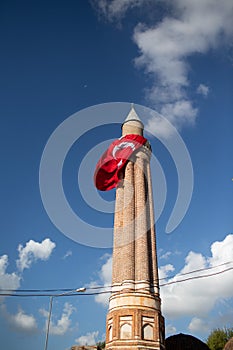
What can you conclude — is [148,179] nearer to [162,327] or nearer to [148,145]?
[148,145]

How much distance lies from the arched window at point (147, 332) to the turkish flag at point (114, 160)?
30.6 feet

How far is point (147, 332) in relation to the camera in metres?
17.7

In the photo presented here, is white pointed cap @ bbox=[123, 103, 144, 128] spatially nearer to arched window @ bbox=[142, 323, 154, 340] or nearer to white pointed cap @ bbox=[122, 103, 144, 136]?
white pointed cap @ bbox=[122, 103, 144, 136]

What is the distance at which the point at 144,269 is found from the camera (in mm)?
19484

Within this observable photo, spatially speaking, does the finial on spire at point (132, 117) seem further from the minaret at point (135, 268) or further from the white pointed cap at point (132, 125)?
the minaret at point (135, 268)

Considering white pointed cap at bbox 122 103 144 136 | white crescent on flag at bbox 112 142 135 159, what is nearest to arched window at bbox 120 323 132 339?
white crescent on flag at bbox 112 142 135 159

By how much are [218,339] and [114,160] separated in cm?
2374

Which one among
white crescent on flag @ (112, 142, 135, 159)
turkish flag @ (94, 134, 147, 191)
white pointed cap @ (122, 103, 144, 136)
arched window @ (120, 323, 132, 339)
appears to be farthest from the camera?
white pointed cap @ (122, 103, 144, 136)

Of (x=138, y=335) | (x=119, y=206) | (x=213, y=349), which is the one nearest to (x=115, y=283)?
(x=138, y=335)

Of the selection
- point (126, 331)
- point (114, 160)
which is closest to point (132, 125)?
point (114, 160)

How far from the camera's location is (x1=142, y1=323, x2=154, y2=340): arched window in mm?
17531

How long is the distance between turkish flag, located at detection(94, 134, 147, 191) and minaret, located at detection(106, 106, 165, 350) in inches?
18.5

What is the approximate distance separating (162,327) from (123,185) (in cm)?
886

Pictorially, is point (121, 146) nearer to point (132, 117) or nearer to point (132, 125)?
point (132, 125)
